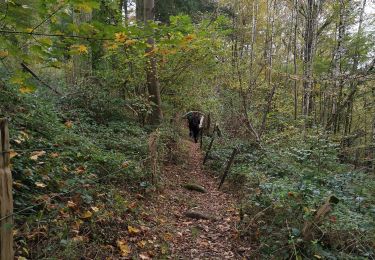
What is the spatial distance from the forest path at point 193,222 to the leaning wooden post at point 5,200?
2920 mm

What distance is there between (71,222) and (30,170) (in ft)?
3.14

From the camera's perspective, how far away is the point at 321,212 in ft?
14.1

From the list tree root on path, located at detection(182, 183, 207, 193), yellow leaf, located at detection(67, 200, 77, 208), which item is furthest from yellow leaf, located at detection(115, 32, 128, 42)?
tree root on path, located at detection(182, 183, 207, 193)

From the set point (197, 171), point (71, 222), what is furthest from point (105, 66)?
point (71, 222)

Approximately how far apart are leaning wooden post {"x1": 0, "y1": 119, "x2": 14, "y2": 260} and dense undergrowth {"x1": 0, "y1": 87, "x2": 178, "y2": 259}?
46 centimetres

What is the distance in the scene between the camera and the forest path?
17.3 feet

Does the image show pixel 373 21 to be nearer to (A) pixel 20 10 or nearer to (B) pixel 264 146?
(B) pixel 264 146

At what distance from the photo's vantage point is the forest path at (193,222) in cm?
528

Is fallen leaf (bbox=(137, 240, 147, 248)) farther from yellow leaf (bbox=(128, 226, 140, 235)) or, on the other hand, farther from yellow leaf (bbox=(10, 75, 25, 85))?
yellow leaf (bbox=(10, 75, 25, 85))

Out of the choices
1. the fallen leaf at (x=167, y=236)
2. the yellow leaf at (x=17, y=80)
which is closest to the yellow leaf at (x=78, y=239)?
the fallen leaf at (x=167, y=236)

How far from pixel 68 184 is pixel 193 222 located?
295 centimetres

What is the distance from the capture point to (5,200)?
7.57 feet

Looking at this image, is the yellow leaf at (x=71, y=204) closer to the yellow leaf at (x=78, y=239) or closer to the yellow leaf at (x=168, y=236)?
the yellow leaf at (x=78, y=239)

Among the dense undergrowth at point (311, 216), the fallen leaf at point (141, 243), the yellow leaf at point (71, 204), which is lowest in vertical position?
the fallen leaf at point (141, 243)
